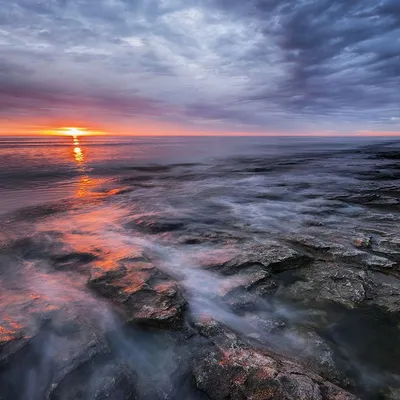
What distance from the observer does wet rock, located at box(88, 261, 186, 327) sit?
4328 mm

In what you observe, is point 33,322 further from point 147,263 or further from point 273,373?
point 273,373

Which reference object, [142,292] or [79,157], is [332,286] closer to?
[142,292]

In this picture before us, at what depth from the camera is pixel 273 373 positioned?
3.26 metres

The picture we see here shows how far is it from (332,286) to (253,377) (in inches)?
109

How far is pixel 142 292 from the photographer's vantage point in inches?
190

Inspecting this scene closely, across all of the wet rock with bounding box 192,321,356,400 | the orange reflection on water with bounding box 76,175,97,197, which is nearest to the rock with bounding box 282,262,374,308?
the wet rock with bounding box 192,321,356,400

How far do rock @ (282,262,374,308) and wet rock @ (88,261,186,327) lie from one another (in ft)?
6.72

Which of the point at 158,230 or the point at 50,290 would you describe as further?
the point at 158,230

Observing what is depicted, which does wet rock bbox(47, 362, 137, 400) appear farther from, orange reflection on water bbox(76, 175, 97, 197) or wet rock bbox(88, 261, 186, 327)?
orange reflection on water bbox(76, 175, 97, 197)

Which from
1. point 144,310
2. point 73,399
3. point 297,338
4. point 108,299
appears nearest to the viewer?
point 73,399

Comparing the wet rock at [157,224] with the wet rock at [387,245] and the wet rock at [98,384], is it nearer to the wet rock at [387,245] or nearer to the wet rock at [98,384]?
the wet rock at [98,384]

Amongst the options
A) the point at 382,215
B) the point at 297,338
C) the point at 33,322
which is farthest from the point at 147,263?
the point at 382,215

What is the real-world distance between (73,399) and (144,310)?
144 cm

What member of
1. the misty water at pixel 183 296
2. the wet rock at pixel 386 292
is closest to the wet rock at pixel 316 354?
the misty water at pixel 183 296
